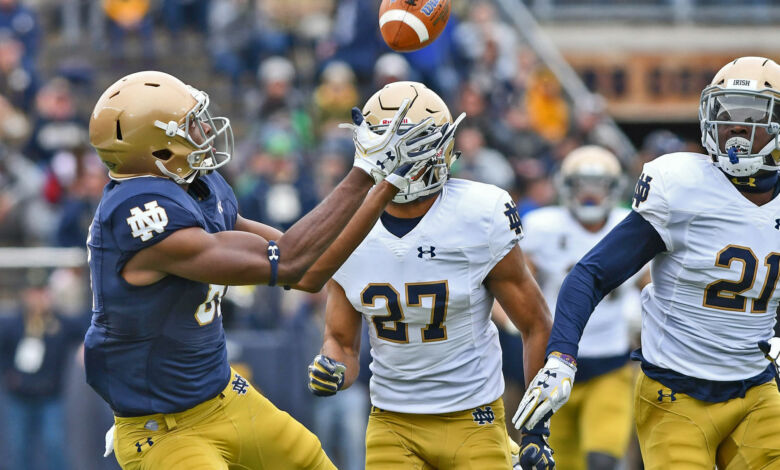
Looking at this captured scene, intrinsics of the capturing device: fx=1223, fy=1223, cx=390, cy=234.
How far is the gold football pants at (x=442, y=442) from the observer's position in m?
4.73

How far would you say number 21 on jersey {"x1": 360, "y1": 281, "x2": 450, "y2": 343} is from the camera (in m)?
4.76

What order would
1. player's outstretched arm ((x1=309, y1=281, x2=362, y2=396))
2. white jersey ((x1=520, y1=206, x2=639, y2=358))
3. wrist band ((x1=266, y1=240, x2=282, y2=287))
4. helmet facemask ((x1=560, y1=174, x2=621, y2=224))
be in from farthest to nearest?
helmet facemask ((x1=560, y1=174, x2=621, y2=224)) → white jersey ((x1=520, y1=206, x2=639, y2=358)) → player's outstretched arm ((x1=309, y1=281, x2=362, y2=396)) → wrist band ((x1=266, y1=240, x2=282, y2=287))

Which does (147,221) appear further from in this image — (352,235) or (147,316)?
(352,235)

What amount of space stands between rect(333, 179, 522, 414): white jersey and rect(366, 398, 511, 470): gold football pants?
0.18ft

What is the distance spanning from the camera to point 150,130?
172 inches

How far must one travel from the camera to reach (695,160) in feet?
15.4

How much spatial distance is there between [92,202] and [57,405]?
160 centimetres

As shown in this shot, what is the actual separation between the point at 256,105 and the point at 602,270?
772cm

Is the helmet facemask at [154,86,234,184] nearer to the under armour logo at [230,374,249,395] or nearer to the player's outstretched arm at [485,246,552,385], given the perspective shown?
the under armour logo at [230,374,249,395]

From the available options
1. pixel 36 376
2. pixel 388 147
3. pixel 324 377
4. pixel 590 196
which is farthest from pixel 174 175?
pixel 36 376

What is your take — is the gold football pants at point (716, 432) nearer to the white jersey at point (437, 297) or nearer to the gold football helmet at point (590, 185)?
the white jersey at point (437, 297)

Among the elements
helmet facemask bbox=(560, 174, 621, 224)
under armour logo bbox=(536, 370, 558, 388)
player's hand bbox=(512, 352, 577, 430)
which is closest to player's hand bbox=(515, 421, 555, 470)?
player's hand bbox=(512, 352, 577, 430)

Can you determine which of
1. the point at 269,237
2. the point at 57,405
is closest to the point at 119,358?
the point at 269,237

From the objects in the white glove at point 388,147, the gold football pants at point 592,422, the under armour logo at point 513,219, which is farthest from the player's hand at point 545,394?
the gold football pants at point 592,422
